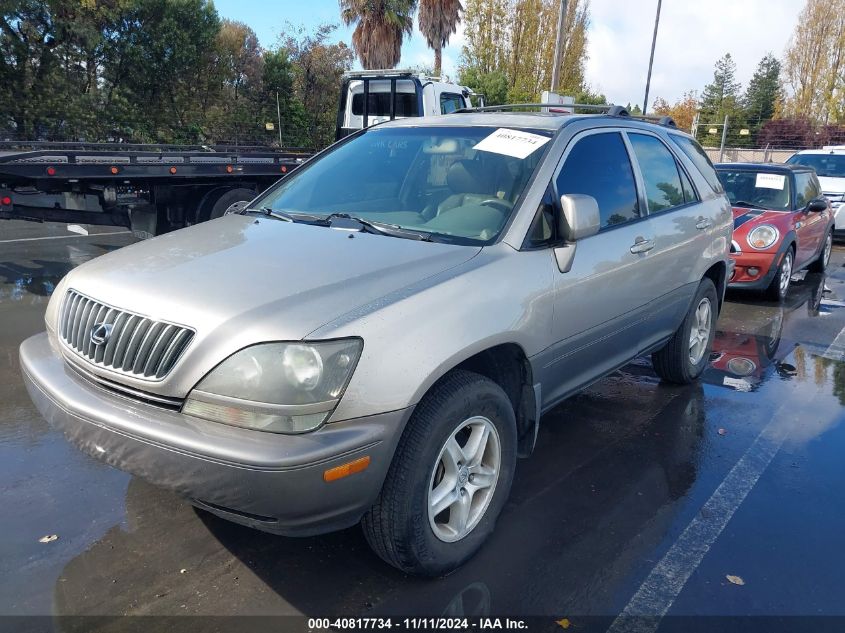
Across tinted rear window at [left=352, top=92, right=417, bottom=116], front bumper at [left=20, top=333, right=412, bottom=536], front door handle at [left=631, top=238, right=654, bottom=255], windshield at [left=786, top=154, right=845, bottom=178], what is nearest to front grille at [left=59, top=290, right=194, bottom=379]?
front bumper at [left=20, top=333, right=412, bottom=536]

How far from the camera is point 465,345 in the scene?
2615 mm

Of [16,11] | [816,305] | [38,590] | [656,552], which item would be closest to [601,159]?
[656,552]

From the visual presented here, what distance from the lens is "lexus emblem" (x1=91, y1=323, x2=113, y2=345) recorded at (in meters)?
2.54

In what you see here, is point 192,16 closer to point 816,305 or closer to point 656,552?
point 816,305

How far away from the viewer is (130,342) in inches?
97.3

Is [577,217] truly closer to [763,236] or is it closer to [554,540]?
[554,540]

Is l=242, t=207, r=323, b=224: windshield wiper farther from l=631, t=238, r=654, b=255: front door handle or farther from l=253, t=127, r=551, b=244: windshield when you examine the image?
l=631, t=238, r=654, b=255: front door handle

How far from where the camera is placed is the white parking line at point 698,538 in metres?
2.65

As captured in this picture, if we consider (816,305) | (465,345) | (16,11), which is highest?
(16,11)

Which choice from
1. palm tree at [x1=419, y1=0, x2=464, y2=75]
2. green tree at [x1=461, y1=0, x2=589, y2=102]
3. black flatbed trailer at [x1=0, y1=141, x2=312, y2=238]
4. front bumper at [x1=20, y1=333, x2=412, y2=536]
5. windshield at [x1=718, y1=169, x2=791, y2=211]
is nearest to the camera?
front bumper at [x1=20, y1=333, x2=412, y2=536]

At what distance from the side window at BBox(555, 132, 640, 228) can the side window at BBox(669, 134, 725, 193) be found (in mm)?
1106

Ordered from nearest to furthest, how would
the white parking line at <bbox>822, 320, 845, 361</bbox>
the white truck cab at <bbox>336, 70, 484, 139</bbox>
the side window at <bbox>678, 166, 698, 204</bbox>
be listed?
the side window at <bbox>678, 166, 698, 204</bbox> < the white parking line at <bbox>822, 320, 845, 361</bbox> < the white truck cab at <bbox>336, 70, 484, 139</bbox>

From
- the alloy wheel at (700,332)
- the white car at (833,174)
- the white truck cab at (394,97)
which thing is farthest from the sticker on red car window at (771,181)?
the white truck cab at (394,97)

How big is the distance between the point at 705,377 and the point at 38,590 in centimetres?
481
